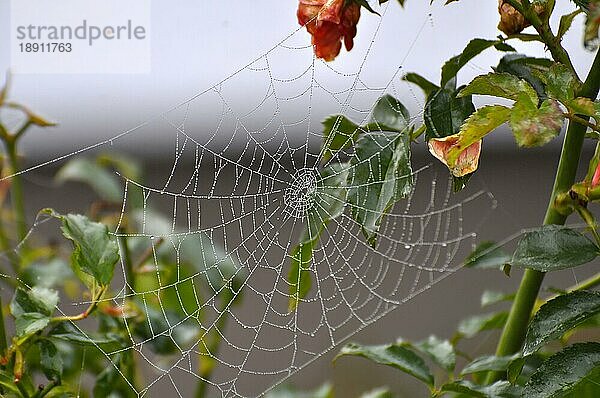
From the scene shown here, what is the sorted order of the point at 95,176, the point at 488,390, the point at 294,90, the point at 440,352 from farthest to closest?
the point at 294,90
the point at 95,176
the point at 440,352
the point at 488,390

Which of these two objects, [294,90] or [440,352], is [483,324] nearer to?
[440,352]

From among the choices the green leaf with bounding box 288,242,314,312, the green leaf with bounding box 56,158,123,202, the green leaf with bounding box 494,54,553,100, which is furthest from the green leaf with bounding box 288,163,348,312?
the green leaf with bounding box 56,158,123,202

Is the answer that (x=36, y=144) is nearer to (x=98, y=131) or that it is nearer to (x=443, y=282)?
(x=98, y=131)

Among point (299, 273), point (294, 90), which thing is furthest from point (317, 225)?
point (294, 90)

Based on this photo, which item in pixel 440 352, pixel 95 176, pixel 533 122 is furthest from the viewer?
pixel 95 176

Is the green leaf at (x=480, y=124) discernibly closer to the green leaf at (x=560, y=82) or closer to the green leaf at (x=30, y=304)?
the green leaf at (x=560, y=82)
